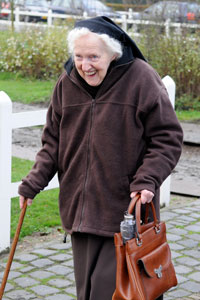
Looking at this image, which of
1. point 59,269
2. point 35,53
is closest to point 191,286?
point 59,269

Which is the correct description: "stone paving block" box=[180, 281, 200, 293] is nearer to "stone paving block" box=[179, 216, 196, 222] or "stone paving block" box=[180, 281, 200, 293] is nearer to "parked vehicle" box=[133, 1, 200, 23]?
"stone paving block" box=[179, 216, 196, 222]

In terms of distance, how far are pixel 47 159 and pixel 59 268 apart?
1650 millimetres

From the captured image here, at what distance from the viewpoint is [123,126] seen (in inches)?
129

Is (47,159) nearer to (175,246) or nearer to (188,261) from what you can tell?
(188,261)

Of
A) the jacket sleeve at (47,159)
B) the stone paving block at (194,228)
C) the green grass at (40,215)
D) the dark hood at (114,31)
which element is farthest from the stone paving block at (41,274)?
the dark hood at (114,31)

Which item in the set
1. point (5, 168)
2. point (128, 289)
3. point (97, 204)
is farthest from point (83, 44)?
point (5, 168)

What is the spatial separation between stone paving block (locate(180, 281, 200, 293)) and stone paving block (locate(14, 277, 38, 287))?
3.46 ft

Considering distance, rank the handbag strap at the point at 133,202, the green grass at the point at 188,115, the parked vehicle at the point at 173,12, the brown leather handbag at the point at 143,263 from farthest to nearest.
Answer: the parked vehicle at the point at 173,12 < the green grass at the point at 188,115 < the handbag strap at the point at 133,202 < the brown leather handbag at the point at 143,263

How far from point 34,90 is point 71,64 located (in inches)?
421

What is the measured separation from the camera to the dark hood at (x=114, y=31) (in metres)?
3.19

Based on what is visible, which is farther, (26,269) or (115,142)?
(26,269)

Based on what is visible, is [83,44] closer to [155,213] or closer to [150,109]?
[150,109]

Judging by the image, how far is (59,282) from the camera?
4.68 metres

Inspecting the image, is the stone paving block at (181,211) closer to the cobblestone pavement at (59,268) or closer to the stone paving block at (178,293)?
the cobblestone pavement at (59,268)
